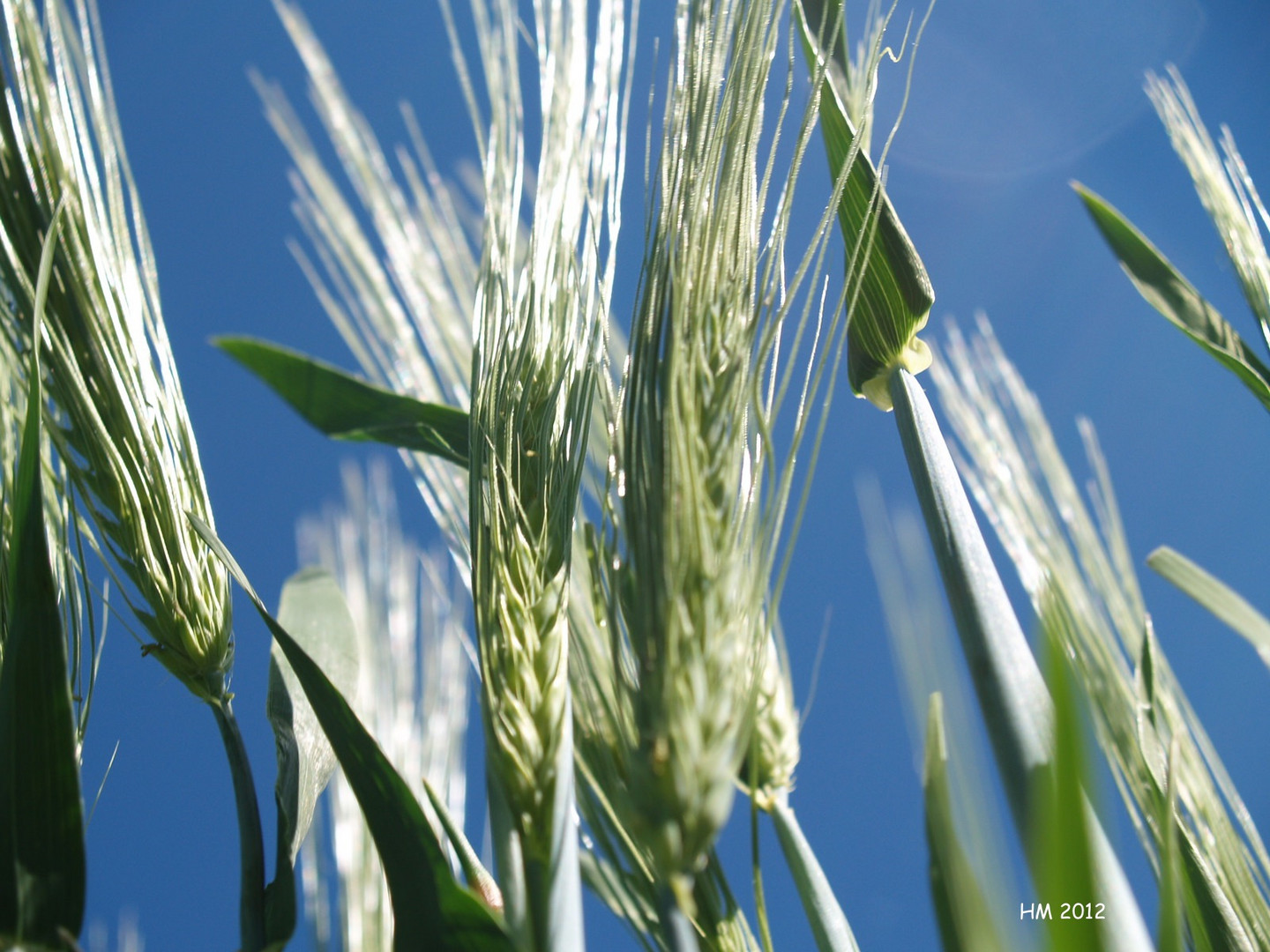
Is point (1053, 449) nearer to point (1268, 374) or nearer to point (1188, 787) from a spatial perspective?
point (1268, 374)

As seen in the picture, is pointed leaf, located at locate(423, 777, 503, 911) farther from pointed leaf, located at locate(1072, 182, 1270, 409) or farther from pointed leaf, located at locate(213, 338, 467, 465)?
pointed leaf, located at locate(1072, 182, 1270, 409)

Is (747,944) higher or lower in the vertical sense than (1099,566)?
lower

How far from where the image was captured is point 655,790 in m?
0.27

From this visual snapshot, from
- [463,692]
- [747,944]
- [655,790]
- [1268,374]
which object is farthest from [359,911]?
[1268,374]

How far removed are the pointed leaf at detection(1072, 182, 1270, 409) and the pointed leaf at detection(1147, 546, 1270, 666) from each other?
14 centimetres

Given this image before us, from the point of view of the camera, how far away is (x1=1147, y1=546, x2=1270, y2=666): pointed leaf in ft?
1.46

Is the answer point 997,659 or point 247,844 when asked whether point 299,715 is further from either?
point 997,659

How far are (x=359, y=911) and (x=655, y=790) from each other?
1.51 ft

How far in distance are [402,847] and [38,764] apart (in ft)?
Result: 0.56

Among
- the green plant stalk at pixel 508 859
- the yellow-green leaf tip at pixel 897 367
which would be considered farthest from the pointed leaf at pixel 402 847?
the yellow-green leaf tip at pixel 897 367

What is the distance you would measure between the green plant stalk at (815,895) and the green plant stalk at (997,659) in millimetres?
178

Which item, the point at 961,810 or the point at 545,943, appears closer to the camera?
the point at 961,810

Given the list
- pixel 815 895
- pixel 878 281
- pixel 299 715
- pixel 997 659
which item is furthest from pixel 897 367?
pixel 299 715

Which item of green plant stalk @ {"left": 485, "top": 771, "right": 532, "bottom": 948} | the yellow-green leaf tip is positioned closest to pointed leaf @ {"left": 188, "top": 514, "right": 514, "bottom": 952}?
green plant stalk @ {"left": 485, "top": 771, "right": 532, "bottom": 948}
